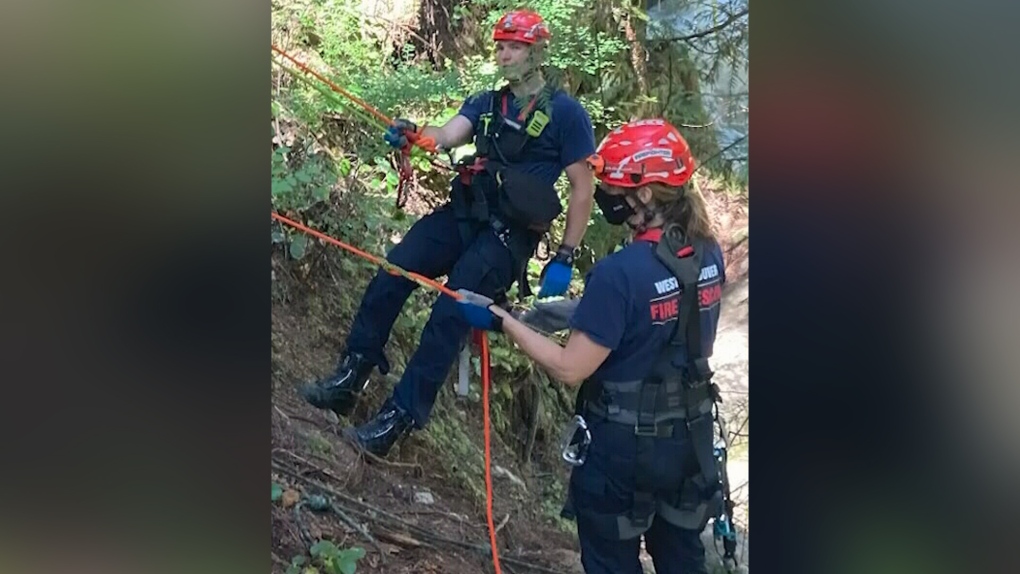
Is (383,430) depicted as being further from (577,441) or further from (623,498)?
(623,498)

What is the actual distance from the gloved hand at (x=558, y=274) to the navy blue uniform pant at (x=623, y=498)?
1.37 feet

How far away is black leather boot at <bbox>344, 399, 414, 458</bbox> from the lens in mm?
3406

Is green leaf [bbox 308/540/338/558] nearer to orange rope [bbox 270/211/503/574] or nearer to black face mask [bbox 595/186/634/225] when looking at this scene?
orange rope [bbox 270/211/503/574]

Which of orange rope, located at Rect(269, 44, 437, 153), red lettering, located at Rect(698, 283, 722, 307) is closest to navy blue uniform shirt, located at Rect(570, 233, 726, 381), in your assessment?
red lettering, located at Rect(698, 283, 722, 307)

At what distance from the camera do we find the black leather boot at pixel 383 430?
134 inches

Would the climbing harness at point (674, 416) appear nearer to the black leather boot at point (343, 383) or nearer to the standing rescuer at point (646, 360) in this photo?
the standing rescuer at point (646, 360)

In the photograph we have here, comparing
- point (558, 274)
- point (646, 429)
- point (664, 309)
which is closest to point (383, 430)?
point (558, 274)

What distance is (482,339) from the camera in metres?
3.41

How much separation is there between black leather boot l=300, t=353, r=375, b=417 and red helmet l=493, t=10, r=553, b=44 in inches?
→ 42.4
